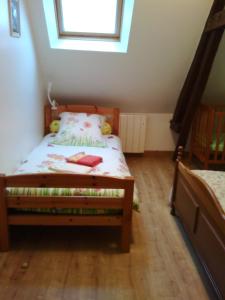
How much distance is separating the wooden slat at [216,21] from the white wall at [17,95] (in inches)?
69.9

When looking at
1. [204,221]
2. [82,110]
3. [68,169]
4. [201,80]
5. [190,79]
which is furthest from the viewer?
[82,110]

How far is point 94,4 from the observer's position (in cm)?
306

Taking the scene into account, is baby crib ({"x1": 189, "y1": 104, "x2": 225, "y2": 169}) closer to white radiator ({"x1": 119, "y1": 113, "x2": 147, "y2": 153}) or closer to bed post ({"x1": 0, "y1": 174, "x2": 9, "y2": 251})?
white radiator ({"x1": 119, "y1": 113, "x2": 147, "y2": 153})

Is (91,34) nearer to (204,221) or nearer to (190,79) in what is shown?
(190,79)

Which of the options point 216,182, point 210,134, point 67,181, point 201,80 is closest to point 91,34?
point 201,80

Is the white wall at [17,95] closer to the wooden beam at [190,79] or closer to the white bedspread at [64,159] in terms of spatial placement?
the white bedspread at [64,159]

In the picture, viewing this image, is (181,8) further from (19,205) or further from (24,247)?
(24,247)

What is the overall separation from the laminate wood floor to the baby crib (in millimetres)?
1300

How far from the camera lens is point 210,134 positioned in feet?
11.0

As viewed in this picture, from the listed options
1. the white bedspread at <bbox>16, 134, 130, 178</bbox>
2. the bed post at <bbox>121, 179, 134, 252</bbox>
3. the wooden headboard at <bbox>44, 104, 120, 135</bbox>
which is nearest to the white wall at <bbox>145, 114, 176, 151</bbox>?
the wooden headboard at <bbox>44, 104, 120, 135</bbox>

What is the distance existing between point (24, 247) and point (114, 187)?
803 millimetres

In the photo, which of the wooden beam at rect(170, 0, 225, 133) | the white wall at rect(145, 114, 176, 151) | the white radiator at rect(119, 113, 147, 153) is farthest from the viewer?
the white wall at rect(145, 114, 176, 151)

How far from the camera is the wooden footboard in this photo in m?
1.94

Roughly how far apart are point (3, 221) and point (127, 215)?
861mm
